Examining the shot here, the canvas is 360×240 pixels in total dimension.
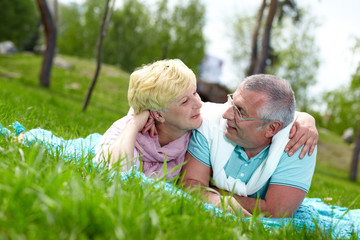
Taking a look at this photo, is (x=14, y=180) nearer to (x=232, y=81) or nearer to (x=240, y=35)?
(x=240, y=35)

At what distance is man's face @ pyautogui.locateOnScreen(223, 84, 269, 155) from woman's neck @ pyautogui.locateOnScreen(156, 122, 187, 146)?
572 mm

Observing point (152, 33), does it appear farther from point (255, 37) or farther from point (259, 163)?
point (259, 163)

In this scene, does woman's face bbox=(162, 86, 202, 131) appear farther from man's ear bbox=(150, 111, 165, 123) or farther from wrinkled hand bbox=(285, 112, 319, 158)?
wrinkled hand bbox=(285, 112, 319, 158)

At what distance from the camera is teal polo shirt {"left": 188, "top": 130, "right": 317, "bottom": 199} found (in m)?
3.57

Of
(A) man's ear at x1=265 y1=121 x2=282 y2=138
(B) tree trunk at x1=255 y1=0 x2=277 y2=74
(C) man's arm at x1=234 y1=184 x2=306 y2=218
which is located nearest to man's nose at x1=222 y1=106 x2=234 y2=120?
(A) man's ear at x1=265 y1=121 x2=282 y2=138

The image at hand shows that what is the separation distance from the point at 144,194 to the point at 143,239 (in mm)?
542

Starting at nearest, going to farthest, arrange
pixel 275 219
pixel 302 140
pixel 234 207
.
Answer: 1. pixel 234 207
2. pixel 275 219
3. pixel 302 140

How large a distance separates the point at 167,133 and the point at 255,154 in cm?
97

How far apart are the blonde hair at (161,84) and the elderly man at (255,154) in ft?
1.68

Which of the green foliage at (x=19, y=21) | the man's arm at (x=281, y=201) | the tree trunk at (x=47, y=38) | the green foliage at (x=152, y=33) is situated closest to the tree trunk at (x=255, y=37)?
the tree trunk at (x=47, y=38)

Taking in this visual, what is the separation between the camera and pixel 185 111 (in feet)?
12.4

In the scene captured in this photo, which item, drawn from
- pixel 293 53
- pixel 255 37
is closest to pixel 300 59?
pixel 293 53

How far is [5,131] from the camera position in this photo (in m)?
3.38

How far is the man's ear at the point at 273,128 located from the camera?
3664 millimetres
